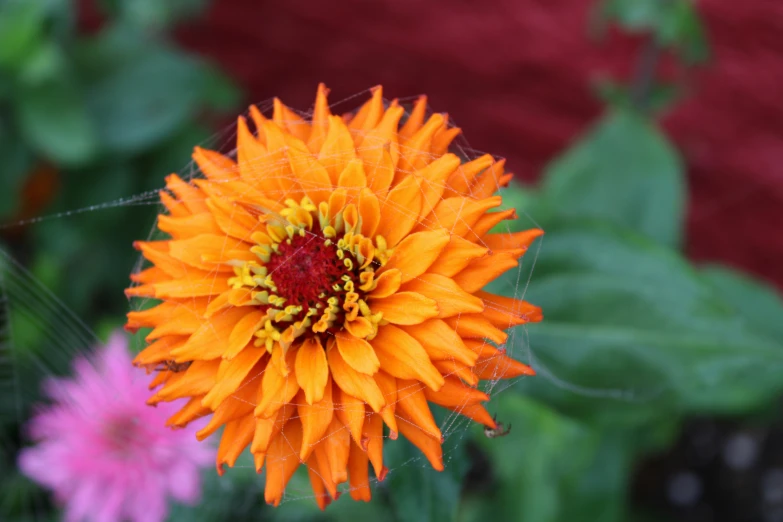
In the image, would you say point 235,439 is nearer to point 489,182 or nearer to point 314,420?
point 314,420

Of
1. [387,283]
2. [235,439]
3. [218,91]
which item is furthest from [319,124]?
[218,91]

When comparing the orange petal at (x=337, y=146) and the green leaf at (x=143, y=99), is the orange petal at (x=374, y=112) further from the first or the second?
the green leaf at (x=143, y=99)

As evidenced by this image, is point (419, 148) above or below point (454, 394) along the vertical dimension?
above

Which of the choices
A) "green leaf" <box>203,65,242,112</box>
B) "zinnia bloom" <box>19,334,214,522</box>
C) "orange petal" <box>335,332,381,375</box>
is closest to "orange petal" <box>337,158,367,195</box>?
"orange petal" <box>335,332,381,375</box>

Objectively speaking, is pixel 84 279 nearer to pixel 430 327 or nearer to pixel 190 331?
pixel 190 331

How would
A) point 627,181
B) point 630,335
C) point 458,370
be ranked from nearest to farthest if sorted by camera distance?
point 458,370 < point 630,335 < point 627,181

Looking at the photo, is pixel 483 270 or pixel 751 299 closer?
pixel 483 270
